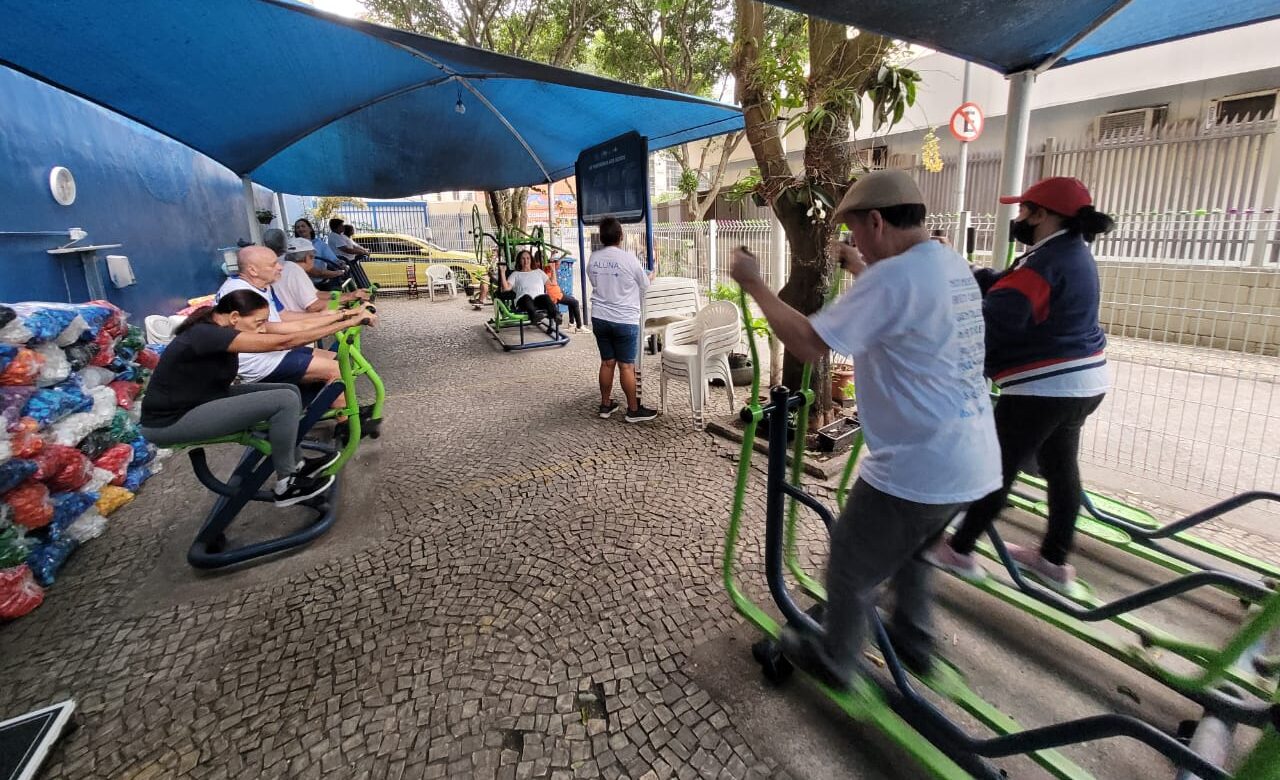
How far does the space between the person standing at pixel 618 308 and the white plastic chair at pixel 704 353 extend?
0.31 metres

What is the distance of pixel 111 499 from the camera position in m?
3.42

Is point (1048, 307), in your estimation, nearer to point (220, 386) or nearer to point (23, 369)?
point (220, 386)

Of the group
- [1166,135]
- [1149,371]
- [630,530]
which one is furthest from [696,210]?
[630,530]

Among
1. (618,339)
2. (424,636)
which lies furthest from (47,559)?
(618,339)

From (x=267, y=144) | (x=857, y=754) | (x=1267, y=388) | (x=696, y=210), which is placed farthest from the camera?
(x=696, y=210)

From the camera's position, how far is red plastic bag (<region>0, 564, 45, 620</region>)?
2480mm

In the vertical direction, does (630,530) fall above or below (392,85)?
below

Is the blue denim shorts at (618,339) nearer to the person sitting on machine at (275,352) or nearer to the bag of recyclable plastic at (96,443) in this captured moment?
the person sitting on machine at (275,352)

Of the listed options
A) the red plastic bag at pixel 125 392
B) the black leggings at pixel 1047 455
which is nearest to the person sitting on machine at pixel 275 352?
the red plastic bag at pixel 125 392

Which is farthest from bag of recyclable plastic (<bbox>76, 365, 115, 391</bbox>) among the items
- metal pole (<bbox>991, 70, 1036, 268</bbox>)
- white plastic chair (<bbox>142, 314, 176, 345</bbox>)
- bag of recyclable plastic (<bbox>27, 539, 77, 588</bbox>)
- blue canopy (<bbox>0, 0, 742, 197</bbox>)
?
metal pole (<bbox>991, 70, 1036, 268</bbox>)

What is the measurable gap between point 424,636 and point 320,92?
186 inches

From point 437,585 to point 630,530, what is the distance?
998 millimetres

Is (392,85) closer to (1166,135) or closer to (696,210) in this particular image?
(1166,135)

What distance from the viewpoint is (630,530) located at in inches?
122
